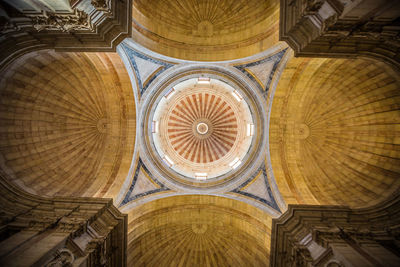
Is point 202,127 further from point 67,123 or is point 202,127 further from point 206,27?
point 67,123

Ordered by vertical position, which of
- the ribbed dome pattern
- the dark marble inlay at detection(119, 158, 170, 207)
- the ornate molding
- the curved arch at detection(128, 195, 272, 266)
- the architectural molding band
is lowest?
the architectural molding band

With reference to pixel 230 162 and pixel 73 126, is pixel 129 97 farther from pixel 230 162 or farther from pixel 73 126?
pixel 230 162

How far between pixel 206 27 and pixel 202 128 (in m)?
9.45

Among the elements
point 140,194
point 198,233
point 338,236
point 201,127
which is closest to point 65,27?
point 140,194

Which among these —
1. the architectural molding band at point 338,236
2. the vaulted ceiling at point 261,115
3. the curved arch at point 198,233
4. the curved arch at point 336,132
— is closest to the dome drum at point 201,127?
the vaulted ceiling at point 261,115

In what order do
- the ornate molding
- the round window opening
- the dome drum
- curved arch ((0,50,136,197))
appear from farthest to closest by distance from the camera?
the round window opening < the dome drum < curved arch ((0,50,136,197)) < the ornate molding

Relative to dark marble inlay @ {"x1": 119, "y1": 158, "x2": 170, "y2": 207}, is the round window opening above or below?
above

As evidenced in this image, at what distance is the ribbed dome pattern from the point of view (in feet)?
60.1

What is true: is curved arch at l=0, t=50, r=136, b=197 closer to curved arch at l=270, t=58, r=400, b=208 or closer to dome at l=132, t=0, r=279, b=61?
dome at l=132, t=0, r=279, b=61

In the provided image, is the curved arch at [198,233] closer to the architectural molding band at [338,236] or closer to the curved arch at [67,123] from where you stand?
the architectural molding band at [338,236]

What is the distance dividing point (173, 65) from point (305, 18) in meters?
7.29

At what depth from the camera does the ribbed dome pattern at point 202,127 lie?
721 inches

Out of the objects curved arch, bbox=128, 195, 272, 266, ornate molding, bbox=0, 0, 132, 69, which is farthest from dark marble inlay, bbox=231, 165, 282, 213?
ornate molding, bbox=0, 0, 132, 69

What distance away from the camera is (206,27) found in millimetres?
12539
